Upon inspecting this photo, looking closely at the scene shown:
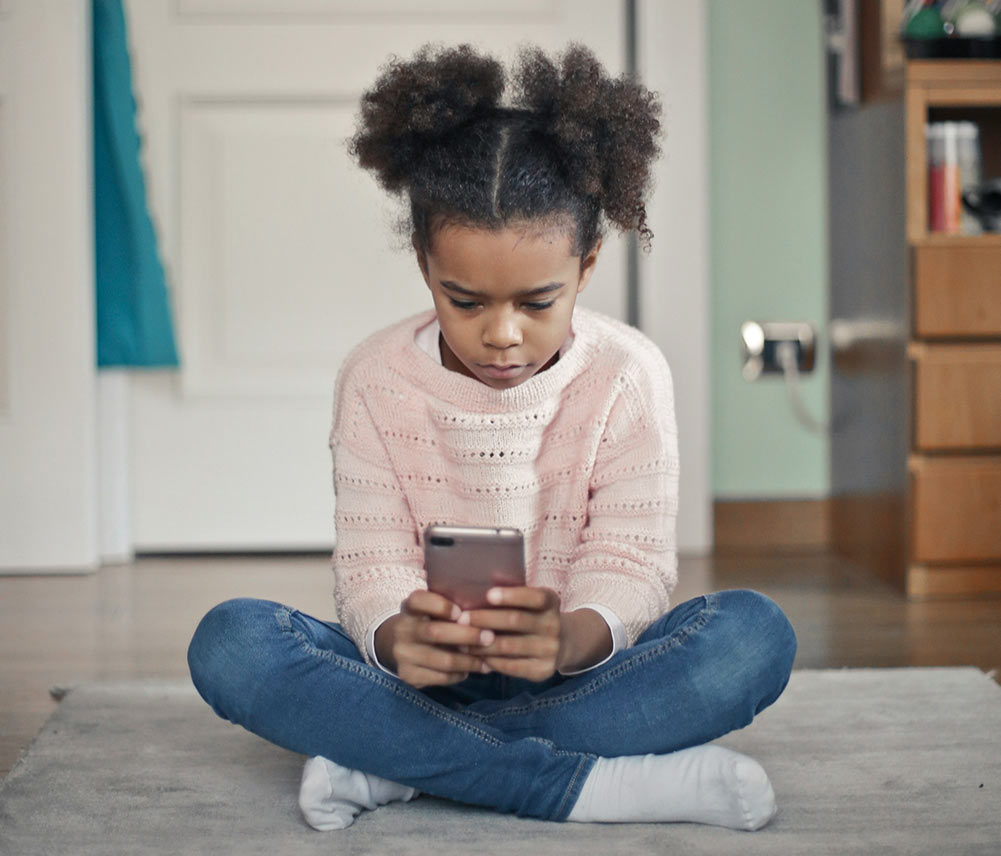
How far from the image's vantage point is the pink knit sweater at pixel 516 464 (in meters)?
1.09

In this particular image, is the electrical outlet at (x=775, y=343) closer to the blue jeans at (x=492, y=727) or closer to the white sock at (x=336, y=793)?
the blue jeans at (x=492, y=727)

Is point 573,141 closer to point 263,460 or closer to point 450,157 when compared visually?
point 450,157

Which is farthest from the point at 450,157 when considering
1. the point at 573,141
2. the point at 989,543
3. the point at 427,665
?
the point at 989,543

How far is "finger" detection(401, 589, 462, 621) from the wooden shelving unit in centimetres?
112

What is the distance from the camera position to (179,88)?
2.14 metres

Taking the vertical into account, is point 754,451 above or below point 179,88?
below

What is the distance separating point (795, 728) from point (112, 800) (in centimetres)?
61

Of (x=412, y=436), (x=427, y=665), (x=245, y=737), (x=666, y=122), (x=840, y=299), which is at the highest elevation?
(x=666, y=122)

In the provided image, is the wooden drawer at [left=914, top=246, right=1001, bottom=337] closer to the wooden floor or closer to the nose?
the wooden floor

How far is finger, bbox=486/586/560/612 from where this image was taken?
888 mm

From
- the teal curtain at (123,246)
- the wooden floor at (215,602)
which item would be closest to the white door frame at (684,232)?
the wooden floor at (215,602)

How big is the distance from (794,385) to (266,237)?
925mm

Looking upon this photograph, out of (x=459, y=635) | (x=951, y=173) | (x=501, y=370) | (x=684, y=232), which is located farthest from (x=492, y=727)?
→ (x=684, y=232)

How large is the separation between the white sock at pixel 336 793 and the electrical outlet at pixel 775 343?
1.38 m
